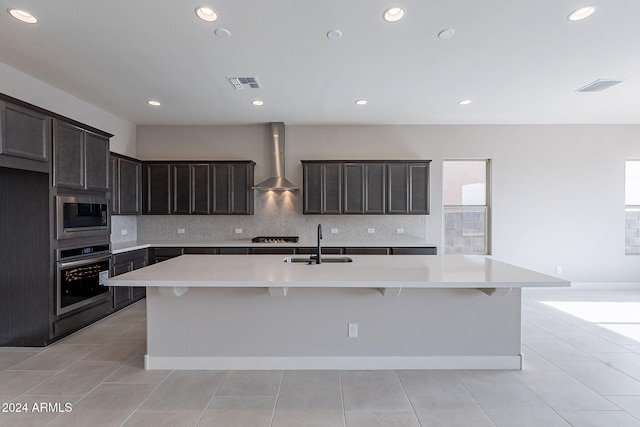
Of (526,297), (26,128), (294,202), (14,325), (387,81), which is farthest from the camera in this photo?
(294,202)

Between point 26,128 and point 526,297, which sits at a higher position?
point 26,128

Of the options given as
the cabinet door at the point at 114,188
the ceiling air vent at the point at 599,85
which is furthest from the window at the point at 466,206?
the cabinet door at the point at 114,188

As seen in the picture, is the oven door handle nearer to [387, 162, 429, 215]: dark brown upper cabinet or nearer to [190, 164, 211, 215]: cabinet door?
[190, 164, 211, 215]: cabinet door

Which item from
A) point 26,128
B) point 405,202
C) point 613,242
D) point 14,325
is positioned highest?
point 26,128

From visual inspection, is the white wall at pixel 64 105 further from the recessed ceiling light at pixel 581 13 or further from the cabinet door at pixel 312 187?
the recessed ceiling light at pixel 581 13

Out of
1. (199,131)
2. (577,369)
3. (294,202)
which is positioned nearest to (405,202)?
(294,202)

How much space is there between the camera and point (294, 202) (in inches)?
227

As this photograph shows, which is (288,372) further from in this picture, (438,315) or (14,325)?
(14,325)

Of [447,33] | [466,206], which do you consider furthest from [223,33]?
[466,206]

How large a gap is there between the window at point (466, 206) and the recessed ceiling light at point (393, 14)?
149 inches

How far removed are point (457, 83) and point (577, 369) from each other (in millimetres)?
3258

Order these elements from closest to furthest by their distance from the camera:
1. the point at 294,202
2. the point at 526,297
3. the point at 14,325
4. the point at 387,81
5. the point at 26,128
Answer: the point at 26,128, the point at 14,325, the point at 387,81, the point at 526,297, the point at 294,202

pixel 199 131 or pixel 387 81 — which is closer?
pixel 387 81

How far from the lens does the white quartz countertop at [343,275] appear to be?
2.25 meters
